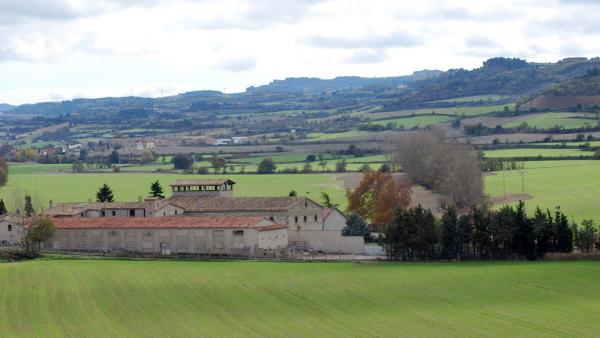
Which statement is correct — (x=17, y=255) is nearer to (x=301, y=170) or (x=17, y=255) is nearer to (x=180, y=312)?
(x=180, y=312)

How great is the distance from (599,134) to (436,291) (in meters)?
116

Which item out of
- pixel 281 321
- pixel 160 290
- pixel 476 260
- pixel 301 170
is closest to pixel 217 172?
pixel 301 170

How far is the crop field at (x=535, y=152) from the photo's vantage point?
447 ft

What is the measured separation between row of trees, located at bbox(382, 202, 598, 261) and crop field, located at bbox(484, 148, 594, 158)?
75707 millimetres

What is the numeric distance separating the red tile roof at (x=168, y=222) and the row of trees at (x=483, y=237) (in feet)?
31.6

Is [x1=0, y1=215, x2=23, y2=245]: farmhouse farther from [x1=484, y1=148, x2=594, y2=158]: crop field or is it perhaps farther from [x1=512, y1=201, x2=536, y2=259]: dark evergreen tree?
[x1=484, y1=148, x2=594, y2=158]: crop field

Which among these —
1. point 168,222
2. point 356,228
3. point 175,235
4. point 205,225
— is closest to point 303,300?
point 205,225

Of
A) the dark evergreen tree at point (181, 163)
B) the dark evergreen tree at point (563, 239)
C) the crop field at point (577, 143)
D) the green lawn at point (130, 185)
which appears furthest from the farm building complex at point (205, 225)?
the crop field at point (577, 143)

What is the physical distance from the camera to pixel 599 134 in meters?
154

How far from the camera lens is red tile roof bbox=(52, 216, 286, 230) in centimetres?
6769

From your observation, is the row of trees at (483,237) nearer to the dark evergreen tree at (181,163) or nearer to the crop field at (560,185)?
the crop field at (560,185)

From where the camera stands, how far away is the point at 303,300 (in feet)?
144

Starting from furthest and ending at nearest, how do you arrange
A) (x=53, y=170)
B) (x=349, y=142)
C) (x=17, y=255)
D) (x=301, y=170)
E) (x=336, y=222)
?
(x=349, y=142)
(x=53, y=170)
(x=301, y=170)
(x=336, y=222)
(x=17, y=255)

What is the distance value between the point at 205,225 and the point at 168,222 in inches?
155
